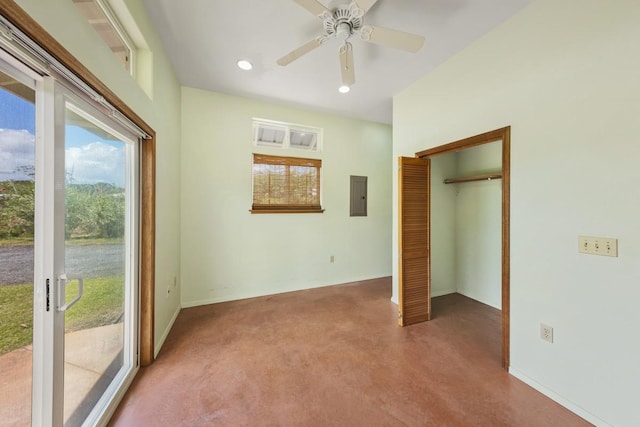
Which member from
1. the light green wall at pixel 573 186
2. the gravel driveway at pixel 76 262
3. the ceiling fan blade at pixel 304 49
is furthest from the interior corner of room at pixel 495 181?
the ceiling fan blade at pixel 304 49

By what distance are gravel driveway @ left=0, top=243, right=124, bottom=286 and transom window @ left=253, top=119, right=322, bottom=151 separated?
2.29 m

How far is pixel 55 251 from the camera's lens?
1.05 metres

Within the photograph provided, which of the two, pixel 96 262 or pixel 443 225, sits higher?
pixel 443 225

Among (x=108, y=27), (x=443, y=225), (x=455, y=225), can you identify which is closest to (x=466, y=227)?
(x=455, y=225)

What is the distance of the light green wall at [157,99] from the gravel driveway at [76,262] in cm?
45

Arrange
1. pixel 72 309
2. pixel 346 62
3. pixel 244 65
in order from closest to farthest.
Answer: pixel 72 309
pixel 346 62
pixel 244 65

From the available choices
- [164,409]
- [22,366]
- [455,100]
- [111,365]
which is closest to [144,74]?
[22,366]

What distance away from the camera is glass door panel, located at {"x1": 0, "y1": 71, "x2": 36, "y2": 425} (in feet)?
2.84

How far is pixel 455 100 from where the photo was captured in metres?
2.35

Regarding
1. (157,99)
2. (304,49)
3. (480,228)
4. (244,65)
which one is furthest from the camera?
(480,228)

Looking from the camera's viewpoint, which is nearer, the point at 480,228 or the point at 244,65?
the point at 244,65

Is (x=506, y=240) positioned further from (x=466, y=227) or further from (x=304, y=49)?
(x=304, y=49)

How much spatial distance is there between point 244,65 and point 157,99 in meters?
0.96

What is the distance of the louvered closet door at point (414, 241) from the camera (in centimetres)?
262
